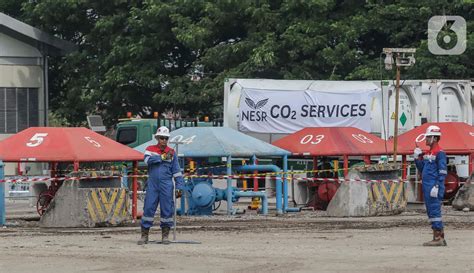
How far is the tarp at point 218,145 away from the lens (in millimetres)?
28141

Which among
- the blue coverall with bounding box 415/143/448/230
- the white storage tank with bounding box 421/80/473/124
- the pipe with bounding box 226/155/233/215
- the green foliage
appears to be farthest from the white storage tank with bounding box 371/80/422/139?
the blue coverall with bounding box 415/143/448/230

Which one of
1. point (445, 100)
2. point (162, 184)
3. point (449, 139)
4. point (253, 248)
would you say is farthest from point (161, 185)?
point (445, 100)

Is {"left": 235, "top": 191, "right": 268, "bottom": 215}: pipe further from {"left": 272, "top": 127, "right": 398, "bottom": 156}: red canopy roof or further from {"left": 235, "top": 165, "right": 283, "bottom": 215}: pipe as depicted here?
{"left": 272, "top": 127, "right": 398, "bottom": 156}: red canopy roof

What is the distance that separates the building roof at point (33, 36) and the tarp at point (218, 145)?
16.9 meters

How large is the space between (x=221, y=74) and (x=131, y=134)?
5.71 m

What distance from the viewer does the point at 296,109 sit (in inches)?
1537

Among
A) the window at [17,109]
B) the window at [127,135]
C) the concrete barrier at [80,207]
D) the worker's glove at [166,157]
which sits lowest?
the concrete barrier at [80,207]

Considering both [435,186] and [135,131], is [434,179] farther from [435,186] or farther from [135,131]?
[135,131]

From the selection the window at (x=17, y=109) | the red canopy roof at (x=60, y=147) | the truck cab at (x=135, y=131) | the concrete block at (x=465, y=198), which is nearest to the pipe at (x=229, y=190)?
the red canopy roof at (x=60, y=147)

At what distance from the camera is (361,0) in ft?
152

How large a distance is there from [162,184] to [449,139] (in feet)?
45.4

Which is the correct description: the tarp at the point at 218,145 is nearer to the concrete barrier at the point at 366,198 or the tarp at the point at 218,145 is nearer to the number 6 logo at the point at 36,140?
the concrete barrier at the point at 366,198

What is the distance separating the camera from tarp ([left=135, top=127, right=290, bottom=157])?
28.1 meters

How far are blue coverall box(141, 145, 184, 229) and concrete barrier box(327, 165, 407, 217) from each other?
8265 millimetres
